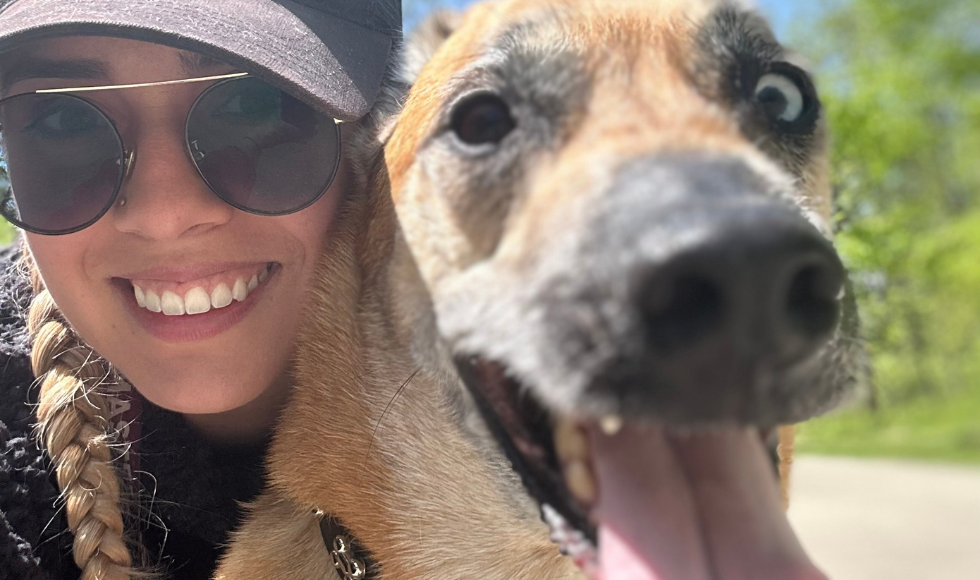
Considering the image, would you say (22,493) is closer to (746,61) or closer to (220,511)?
(220,511)

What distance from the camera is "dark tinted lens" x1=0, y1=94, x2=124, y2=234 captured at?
6.11 feet

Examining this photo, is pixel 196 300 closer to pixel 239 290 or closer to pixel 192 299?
pixel 192 299

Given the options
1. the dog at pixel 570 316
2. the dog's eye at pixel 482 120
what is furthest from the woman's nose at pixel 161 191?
the dog's eye at pixel 482 120

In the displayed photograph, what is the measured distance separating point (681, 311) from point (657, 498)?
1.56 feet

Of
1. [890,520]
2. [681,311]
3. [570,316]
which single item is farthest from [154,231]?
[890,520]

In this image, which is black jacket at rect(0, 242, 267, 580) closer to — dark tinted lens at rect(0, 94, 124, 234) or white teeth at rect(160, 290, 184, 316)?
white teeth at rect(160, 290, 184, 316)

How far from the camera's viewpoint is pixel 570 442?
1605mm

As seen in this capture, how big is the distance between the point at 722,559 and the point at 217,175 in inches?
A: 59.0

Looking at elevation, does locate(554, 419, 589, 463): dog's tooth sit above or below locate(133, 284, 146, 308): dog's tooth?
above

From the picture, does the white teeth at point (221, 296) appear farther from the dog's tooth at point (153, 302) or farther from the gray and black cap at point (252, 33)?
the gray and black cap at point (252, 33)

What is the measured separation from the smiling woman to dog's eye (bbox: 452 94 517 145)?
0.84ft

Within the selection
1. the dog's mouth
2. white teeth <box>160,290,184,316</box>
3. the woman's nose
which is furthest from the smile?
the dog's mouth

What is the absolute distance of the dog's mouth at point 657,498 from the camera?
4.62 feet

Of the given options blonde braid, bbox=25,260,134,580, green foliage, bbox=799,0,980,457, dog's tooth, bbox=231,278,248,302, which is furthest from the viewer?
green foliage, bbox=799,0,980,457
